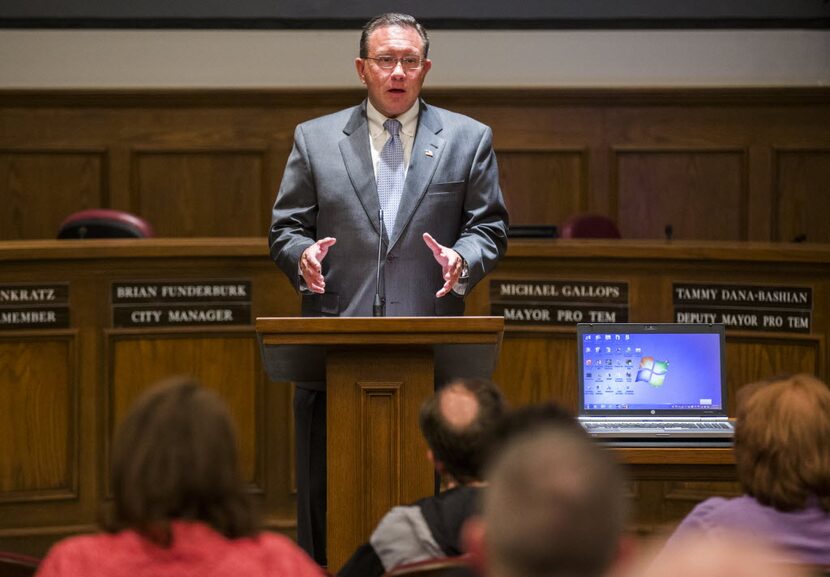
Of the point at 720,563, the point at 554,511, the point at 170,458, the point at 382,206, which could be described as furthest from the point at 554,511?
the point at 382,206

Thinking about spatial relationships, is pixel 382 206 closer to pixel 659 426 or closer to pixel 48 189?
pixel 659 426

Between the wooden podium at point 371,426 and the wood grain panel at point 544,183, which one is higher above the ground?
the wood grain panel at point 544,183

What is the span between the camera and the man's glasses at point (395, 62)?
3.78 m

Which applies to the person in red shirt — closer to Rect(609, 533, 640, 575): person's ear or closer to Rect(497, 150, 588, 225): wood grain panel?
Rect(609, 533, 640, 575): person's ear

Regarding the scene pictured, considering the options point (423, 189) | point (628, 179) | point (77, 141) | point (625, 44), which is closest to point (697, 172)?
point (628, 179)

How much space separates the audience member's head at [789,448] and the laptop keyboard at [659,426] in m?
1.16

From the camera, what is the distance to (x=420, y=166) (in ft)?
12.4

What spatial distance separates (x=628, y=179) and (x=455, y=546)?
617 cm

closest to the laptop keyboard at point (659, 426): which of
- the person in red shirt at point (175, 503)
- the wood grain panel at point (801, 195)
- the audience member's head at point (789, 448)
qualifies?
the audience member's head at point (789, 448)

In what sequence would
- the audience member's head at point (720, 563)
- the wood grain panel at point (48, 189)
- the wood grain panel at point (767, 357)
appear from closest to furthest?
the audience member's head at point (720, 563)
the wood grain panel at point (767, 357)
the wood grain panel at point (48, 189)

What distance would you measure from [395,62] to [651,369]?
118cm

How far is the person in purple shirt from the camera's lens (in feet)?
7.47

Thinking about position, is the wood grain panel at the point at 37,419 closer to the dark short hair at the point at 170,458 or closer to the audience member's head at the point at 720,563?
the dark short hair at the point at 170,458

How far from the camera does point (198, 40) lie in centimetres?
809
